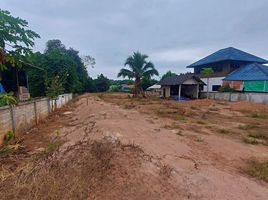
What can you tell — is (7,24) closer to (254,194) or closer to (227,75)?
(254,194)

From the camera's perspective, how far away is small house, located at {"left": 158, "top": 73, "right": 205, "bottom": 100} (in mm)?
24344

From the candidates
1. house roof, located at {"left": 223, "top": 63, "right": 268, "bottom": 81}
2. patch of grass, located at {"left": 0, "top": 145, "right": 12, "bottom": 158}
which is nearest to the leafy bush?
house roof, located at {"left": 223, "top": 63, "right": 268, "bottom": 81}

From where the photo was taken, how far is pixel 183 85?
90.3 feet

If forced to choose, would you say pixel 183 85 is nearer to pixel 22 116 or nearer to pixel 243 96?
pixel 243 96

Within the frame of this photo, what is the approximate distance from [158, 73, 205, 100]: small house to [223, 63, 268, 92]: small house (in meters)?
3.50

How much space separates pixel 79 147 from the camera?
4805 mm

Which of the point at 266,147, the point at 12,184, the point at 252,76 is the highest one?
the point at 252,76

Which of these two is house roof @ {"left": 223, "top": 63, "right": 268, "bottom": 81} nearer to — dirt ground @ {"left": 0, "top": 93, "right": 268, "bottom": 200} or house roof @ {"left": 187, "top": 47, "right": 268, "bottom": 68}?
house roof @ {"left": 187, "top": 47, "right": 268, "bottom": 68}

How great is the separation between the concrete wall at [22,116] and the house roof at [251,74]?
2054 cm

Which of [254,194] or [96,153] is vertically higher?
[96,153]

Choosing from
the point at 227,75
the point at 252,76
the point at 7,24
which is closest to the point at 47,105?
the point at 7,24

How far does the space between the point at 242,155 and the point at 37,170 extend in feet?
15.3

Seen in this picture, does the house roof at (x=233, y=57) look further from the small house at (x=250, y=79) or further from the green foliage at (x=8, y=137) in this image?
the green foliage at (x=8, y=137)

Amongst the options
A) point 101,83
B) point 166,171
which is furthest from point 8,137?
point 101,83
